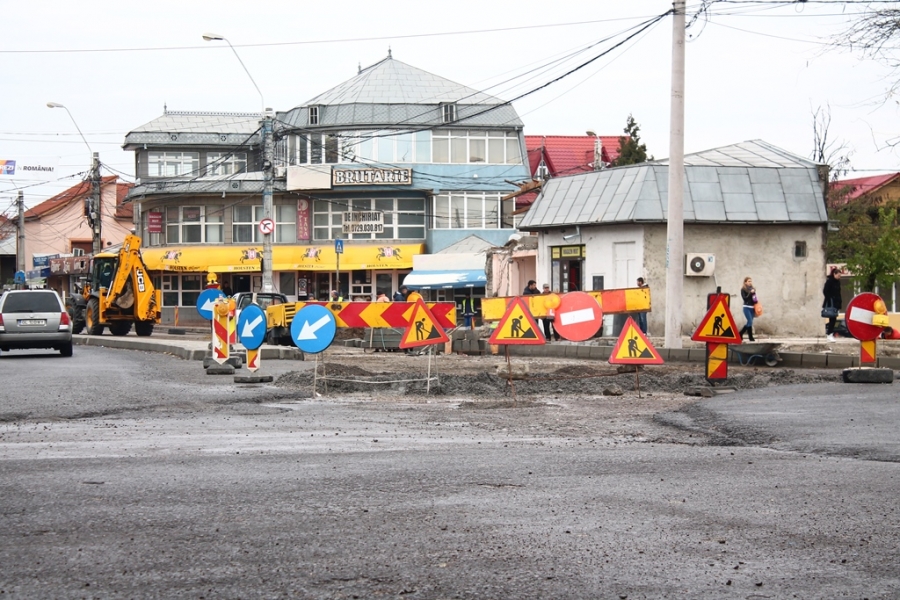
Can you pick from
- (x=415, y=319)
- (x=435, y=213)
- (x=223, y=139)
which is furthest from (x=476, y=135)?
(x=415, y=319)

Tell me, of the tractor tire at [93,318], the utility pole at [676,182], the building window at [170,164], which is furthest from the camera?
the building window at [170,164]

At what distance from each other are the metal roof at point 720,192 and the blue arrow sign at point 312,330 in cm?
1671

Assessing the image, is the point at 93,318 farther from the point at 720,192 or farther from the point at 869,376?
the point at 869,376

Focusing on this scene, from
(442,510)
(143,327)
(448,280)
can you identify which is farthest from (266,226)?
(442,510)

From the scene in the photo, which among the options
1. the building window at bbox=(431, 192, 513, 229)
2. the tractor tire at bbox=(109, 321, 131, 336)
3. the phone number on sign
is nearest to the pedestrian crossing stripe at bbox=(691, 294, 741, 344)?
the tractor tire at bbox=(109, 321, 131, 336)

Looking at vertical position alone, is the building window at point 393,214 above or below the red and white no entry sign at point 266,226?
above

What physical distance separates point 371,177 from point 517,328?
1631 inches

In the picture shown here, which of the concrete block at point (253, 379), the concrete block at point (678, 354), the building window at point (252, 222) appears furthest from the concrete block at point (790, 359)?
the building window at point (252, 222)

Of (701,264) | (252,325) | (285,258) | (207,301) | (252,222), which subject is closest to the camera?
(252,325)

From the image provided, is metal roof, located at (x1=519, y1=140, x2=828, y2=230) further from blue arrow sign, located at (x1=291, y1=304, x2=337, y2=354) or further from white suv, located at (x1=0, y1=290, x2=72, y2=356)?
blue arrow sign, located at (x1=291, y1=304, x2=337, y2=354)

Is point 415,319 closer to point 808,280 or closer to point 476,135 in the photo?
point 808,280

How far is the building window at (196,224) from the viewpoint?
196 feet

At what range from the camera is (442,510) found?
6410 mm

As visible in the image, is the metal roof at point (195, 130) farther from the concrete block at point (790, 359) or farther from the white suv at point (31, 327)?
the concrete block at point (790, 359)
